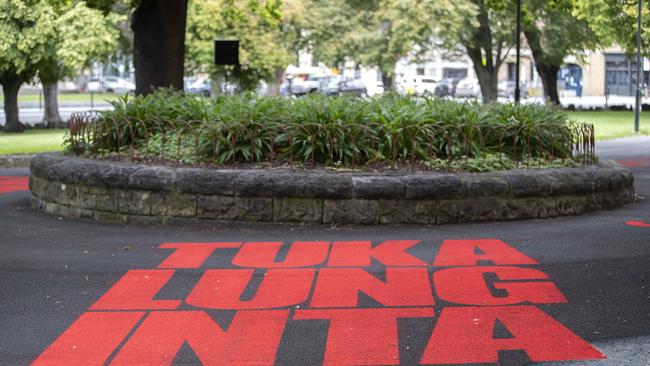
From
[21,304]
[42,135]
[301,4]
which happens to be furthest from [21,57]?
[21,304]

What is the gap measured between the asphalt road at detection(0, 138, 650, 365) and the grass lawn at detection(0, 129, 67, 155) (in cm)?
1470

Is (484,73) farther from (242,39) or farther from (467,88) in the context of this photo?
(467,88)

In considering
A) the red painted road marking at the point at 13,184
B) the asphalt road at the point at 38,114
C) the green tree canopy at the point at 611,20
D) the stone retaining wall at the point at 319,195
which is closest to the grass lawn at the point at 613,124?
the green tree canopy at the point at 611,20

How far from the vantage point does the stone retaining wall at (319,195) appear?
464 inches

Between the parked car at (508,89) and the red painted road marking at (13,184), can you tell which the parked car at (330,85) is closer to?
the parked car at (508,89)

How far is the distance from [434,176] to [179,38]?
25.3ft

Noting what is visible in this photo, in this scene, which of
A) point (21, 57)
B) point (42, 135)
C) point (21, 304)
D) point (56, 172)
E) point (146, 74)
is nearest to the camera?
point (21, 304)

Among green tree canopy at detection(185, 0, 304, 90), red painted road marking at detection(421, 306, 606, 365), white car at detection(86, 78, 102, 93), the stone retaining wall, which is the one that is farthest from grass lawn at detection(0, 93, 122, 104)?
red painted road marking at detection(421, 306, 606, 365)

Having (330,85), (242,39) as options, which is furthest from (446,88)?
(242,39)

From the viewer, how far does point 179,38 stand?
18.3 m

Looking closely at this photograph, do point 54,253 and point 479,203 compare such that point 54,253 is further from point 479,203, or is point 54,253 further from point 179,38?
point 179,38

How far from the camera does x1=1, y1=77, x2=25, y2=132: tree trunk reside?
126ft

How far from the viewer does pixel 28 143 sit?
29.9 meters

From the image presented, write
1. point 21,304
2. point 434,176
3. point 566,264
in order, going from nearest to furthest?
1. point 21,304
2. point 566,264
3. point 434,176
